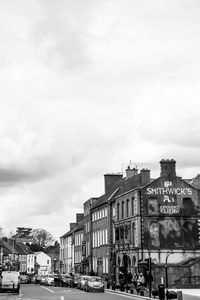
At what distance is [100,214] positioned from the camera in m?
84.5

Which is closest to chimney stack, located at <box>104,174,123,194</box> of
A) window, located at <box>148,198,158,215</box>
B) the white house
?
window, located at <box>148,198,158,215</box>

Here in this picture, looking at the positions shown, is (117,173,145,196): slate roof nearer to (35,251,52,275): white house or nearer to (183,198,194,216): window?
(183,198,194,216): window

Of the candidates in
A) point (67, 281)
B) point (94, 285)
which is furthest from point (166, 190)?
point (67, 281)

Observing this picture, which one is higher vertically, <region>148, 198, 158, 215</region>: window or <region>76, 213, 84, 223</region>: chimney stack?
<region>76, 213, 84, 223</region>: chimney stack

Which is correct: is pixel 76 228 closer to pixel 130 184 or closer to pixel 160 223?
pixel 130 184

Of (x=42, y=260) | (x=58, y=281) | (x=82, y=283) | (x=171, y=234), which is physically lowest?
(x=58, y=281)

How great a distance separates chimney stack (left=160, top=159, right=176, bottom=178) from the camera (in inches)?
2532

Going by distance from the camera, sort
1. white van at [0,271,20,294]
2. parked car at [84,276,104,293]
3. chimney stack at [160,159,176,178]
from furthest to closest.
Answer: chimney stack at [160,159,176,178] < parked car at [84,276,104,293] < white van at [0,271,20,294]

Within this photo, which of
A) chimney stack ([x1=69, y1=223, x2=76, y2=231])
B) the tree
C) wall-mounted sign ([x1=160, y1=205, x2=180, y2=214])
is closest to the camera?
wall-mounted sign ([x1=160, y1=205, x2=180, y2=214])

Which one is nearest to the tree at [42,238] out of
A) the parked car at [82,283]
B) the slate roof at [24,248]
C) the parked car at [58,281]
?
the slate roof at [24,248]

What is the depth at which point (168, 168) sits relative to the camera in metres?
64.5

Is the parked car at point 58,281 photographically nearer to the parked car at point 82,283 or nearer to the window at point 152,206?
the parked car at point 82,283

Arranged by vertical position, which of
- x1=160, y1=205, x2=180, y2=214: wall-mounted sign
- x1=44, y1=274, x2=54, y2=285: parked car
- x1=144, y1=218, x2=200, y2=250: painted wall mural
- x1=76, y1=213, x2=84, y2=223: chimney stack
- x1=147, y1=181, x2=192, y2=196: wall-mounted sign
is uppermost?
x1=76, y1=213, x2=84, y2=223: chimney stack

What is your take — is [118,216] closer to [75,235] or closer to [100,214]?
[100,214]
